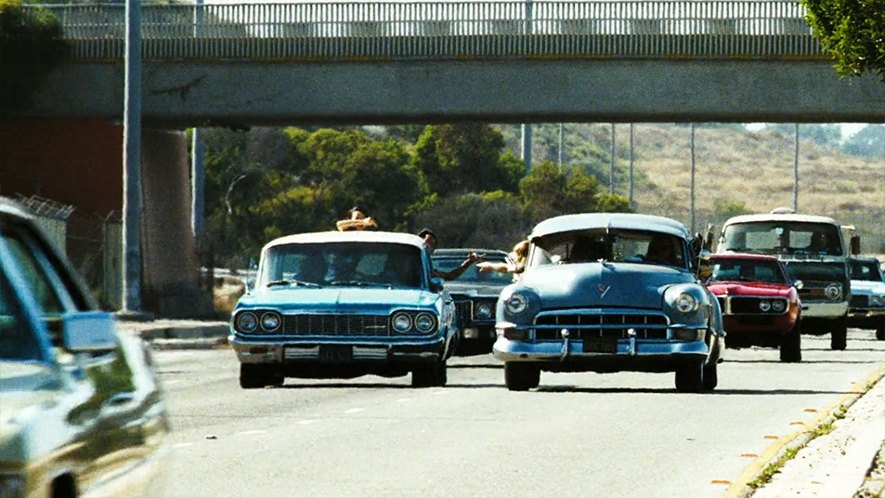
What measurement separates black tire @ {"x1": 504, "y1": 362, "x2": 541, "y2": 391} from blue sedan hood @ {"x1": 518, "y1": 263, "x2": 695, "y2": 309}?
857 mm

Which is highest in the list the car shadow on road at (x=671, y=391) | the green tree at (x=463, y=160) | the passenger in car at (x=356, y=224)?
the green tree at (x=463, y=160)

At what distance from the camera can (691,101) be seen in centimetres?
5066

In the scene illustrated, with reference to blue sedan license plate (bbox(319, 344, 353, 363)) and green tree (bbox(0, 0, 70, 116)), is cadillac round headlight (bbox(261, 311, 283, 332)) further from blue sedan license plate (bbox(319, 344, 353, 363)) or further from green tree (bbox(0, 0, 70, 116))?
green tree (bbox(0, 0, 70, 116))

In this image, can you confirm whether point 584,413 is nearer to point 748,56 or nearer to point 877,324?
point 877,324

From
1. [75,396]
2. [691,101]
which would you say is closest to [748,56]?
[691,101]

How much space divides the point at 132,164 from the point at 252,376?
23088 mm

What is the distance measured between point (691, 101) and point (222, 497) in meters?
39.4

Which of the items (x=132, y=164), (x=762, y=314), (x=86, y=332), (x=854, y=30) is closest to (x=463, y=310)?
(x=762, y=314)

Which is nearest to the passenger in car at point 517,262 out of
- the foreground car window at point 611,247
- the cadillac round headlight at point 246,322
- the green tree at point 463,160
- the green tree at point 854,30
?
the foreground car window at point 611,247

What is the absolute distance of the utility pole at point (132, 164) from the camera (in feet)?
145

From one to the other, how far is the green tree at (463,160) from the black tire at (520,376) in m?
89.0

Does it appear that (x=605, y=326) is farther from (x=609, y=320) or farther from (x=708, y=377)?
(x=708, y=377)

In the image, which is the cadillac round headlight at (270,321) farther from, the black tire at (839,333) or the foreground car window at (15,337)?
the black tire at (839,333)

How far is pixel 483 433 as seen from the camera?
17.0 m
